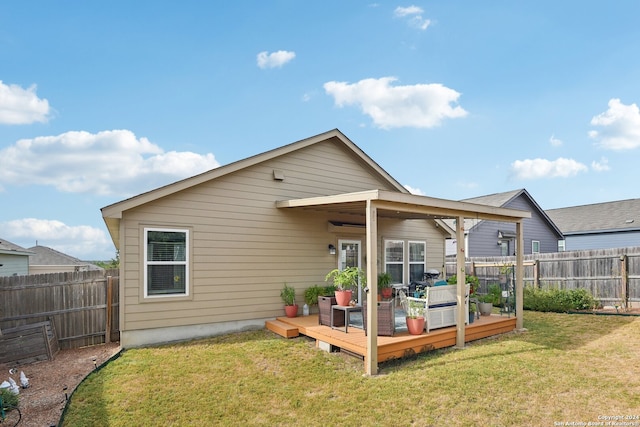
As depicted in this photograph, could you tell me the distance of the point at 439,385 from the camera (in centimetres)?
503

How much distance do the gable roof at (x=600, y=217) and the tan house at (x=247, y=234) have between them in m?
17.7

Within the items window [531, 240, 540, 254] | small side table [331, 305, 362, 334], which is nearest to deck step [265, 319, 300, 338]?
small side table [331, 305, 362, 334]

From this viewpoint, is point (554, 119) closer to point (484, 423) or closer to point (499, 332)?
point (499, 332)

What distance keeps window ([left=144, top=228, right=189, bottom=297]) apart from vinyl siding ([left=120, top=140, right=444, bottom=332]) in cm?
13

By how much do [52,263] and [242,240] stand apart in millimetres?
26082

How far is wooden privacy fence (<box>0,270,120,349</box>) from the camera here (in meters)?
7.31

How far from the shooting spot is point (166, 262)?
740 cm

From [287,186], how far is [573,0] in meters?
8.97

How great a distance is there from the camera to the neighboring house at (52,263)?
25925 millimetres

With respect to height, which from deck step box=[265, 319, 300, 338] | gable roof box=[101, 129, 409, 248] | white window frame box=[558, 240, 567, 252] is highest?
gable roof box=[101, 129, 409, 248]

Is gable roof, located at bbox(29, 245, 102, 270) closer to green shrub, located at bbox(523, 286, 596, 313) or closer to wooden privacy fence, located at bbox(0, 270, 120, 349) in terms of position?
wooden privacy fence, located at bbox(0, 270, 120, 349)

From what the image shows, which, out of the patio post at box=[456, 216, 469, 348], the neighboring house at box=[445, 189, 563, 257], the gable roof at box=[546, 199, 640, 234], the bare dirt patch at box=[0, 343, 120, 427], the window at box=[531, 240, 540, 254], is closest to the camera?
the bare dirt patch at box=[0, 343, 120, 427]

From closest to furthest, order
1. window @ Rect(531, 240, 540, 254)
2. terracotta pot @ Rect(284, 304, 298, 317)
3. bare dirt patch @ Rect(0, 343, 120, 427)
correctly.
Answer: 1. bare dirt patch @ Rect(0, 343, 120, 427)
2. terracotta pot @ Rect(284, 304, 298, 317)
3. window @ Rect(531, 240, 540, 254)

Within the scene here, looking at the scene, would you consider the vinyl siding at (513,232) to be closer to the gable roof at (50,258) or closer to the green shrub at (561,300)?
the green shrub at (561,300)
